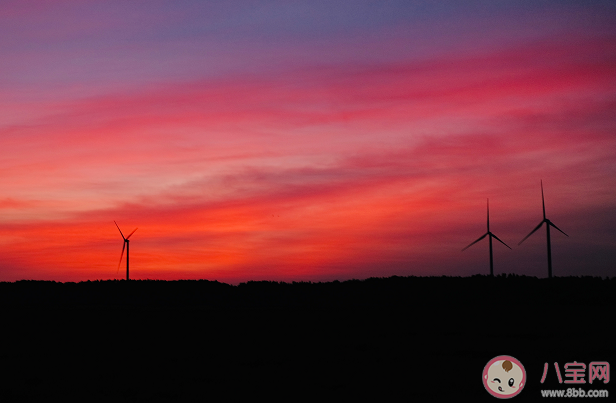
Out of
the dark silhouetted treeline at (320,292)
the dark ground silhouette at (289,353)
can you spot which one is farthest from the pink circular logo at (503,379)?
the dark silhouetted treeline at (320,292)

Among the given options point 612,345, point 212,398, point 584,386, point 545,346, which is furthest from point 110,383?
point 612,345

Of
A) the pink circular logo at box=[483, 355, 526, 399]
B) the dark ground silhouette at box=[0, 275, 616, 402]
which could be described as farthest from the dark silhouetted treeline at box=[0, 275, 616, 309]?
the pink circular logo at box=[483, 355, 526, 399]

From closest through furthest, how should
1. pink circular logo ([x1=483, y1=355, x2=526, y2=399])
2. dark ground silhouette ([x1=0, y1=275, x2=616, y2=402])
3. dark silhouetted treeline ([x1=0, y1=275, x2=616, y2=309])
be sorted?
pink circular logo ([x1=483, y1=355, x2=526, y2=399]), dark ground silhouette ([x1=0, y1=275, x2=616, y2=402]), dark silhouetted treeline ([x1=0, y1=275, x2=616, y2=309])

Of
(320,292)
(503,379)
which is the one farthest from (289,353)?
(320,292)

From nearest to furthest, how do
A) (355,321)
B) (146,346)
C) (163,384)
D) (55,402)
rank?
(55,402) < (163,384) < (146,346) < (355,321)

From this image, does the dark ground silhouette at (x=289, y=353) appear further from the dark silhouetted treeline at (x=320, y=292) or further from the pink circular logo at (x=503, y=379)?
the dark silhouetted treeline at (x=320, y=292)

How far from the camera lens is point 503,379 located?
33.3 metres

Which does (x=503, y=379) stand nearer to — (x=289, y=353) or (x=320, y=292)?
(x=289, y=353)

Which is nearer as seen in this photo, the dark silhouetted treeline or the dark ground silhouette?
the dark ground silhouette

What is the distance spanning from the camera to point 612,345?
161 ft

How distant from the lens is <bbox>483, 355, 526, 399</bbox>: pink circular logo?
1267 inches

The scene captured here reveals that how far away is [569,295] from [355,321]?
67094 millimetres

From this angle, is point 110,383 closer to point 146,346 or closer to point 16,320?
point 146,346

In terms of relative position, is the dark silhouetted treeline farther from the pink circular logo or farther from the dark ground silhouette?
the pink circular logo
